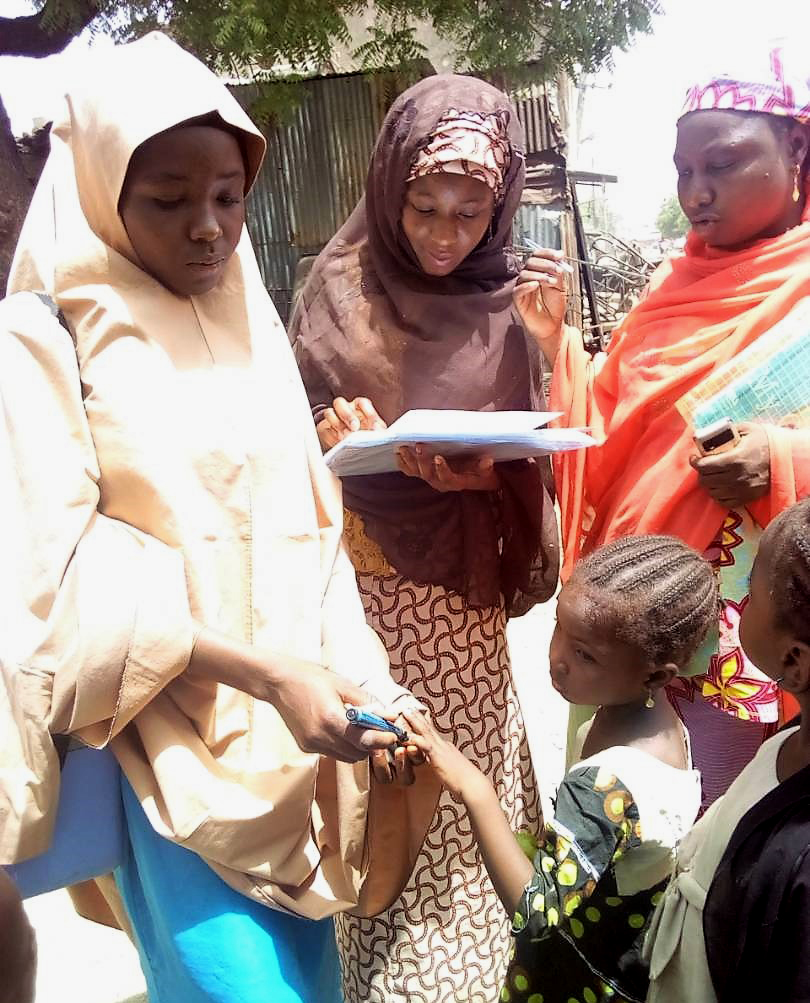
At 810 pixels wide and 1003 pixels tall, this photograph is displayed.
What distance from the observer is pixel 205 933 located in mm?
1362

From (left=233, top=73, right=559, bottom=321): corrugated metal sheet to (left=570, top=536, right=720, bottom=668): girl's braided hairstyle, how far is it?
745 cm

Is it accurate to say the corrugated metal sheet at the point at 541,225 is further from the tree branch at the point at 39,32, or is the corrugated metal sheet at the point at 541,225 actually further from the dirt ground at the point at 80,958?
the dirt ground at the point at 80,958

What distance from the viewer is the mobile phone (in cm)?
182

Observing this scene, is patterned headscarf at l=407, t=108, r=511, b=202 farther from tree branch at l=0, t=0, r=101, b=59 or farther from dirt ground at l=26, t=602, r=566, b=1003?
tree branch at l=0, t=0, r=101, b=59

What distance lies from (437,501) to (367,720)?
895 mm

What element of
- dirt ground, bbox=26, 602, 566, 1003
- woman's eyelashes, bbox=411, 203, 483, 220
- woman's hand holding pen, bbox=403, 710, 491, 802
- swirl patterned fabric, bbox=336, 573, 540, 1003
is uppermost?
woman's eyelashes, bbox=411, 203, 483, 220

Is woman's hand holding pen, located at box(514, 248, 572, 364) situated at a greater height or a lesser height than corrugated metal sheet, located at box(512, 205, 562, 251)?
lesser

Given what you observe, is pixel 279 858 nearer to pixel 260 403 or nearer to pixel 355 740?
pixel 355 740

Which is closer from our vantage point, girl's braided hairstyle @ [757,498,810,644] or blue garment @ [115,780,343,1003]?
girl's braided hairstyle @ [757,498,810,644]

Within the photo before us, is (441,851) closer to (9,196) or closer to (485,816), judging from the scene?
(485,816)

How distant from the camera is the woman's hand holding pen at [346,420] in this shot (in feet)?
6.61

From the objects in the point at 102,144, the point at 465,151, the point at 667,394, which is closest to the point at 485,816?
the point at 667,394

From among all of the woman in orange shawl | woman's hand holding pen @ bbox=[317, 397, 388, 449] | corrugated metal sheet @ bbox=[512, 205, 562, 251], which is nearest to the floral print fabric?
the woman in orange shawl

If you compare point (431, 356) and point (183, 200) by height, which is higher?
point (183, 200)
